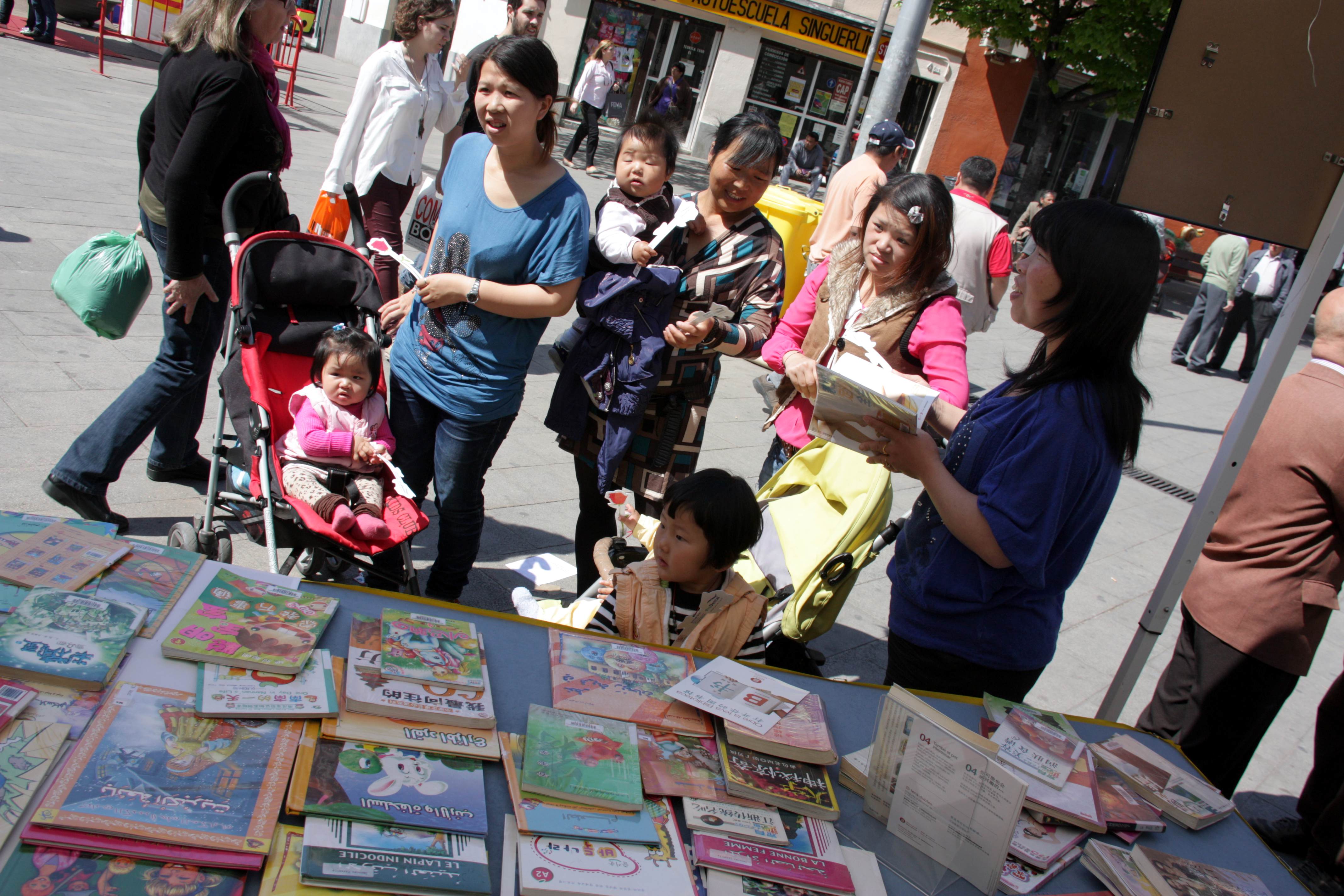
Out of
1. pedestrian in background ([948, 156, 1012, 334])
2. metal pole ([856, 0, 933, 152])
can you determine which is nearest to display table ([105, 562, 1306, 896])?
pedestrian in background ([948, 156, 1012, 334])

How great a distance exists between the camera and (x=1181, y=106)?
8.10 feet

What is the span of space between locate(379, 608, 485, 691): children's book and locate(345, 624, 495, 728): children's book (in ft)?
0.05

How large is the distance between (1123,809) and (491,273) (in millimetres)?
2202

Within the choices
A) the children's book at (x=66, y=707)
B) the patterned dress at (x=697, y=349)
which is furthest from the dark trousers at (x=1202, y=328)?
the children's book at (x=66, y=707)

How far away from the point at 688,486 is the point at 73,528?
1.36 m

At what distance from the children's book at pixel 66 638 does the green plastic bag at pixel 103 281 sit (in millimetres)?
2173

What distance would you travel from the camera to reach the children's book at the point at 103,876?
121cm

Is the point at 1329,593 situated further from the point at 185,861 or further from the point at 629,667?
the point at 185,861

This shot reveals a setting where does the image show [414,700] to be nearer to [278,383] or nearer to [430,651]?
[430,651]

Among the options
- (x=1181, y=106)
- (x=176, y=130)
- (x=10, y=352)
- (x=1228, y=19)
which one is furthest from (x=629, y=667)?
(x=10, y=352)

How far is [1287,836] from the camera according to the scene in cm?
345

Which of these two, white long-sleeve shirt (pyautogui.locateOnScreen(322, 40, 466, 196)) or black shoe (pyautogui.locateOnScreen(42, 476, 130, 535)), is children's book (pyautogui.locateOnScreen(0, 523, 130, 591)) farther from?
white long-sleeve shirt (pyautogui.locateOnScreen(322, 40, 466, 196))

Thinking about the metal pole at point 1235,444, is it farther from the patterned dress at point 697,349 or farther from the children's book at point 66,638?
the children's book at point 66,638

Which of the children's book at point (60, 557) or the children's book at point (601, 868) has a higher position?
the children's book at point (60, 557)
